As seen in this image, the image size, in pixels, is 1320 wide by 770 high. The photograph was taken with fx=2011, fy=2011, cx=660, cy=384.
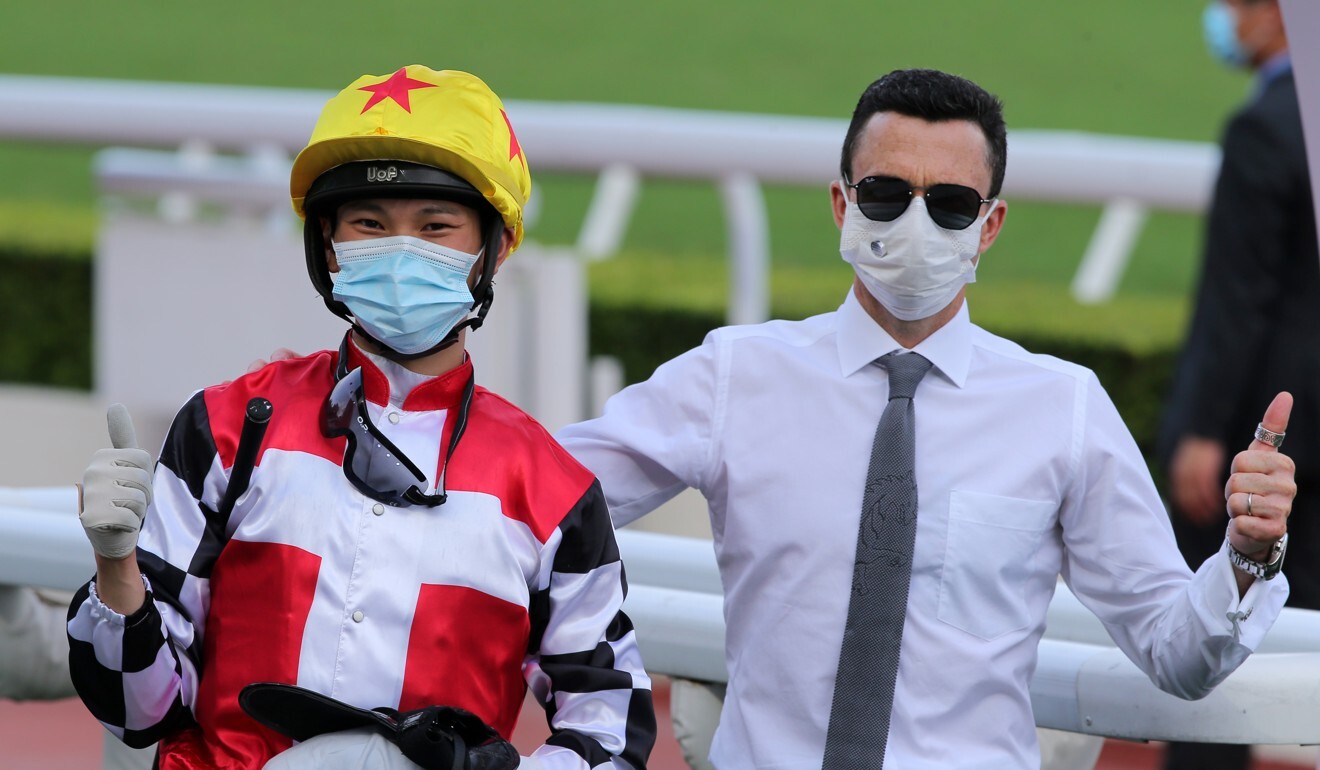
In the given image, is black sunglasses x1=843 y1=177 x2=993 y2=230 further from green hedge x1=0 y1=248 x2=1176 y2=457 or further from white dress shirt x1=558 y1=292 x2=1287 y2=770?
green hedge x1=0 y1=248 x2=1176 y2=457

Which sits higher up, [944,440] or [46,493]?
[944,440]

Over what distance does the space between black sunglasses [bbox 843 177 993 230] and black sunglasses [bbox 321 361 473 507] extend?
60 cm

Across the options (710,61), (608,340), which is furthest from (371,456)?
(710,61)

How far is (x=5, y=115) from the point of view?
19.8 feet

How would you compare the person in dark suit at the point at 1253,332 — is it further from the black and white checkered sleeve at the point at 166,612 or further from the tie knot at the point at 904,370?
the black and white checkered sleeve at the point at 166,612

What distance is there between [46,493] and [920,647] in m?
1.49

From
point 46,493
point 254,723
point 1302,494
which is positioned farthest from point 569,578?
point 1302,494

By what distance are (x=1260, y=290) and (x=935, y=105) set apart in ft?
5.42

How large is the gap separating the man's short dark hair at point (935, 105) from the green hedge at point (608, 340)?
15.8ft

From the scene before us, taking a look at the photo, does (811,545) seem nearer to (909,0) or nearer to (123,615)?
(123,615)

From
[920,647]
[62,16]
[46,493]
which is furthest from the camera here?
[62,16]

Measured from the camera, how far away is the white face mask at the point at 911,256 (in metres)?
2.52

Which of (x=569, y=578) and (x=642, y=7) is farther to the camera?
(x=642, y=7)

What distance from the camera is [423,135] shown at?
228 centimetres
